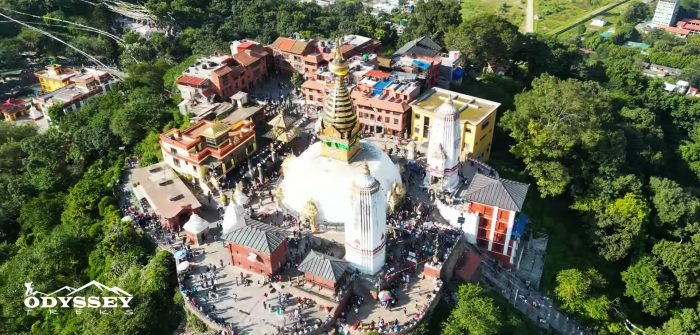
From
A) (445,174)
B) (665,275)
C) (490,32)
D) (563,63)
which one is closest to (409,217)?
(445,174)

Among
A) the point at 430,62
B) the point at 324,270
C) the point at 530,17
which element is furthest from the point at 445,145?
the point at 530,17

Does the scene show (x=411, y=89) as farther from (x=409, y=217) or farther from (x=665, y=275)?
(x=665, y=275)

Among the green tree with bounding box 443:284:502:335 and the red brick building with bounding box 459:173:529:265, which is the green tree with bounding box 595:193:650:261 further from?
the green tree with bounding box 443:284:502:335

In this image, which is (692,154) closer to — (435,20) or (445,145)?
(435,20)

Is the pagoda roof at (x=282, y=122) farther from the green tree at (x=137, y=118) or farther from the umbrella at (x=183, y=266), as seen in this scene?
the umbrella at (x=183, y=266)

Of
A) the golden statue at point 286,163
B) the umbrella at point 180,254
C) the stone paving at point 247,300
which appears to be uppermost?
the golden statue at point 286,163

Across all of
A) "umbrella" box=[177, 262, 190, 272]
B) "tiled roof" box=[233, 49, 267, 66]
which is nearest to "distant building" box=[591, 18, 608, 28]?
"tiled roof" box=[233, 49, 267, 66]

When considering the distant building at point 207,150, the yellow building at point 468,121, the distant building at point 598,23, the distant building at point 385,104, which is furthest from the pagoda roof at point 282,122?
the distant building at point 598,23
